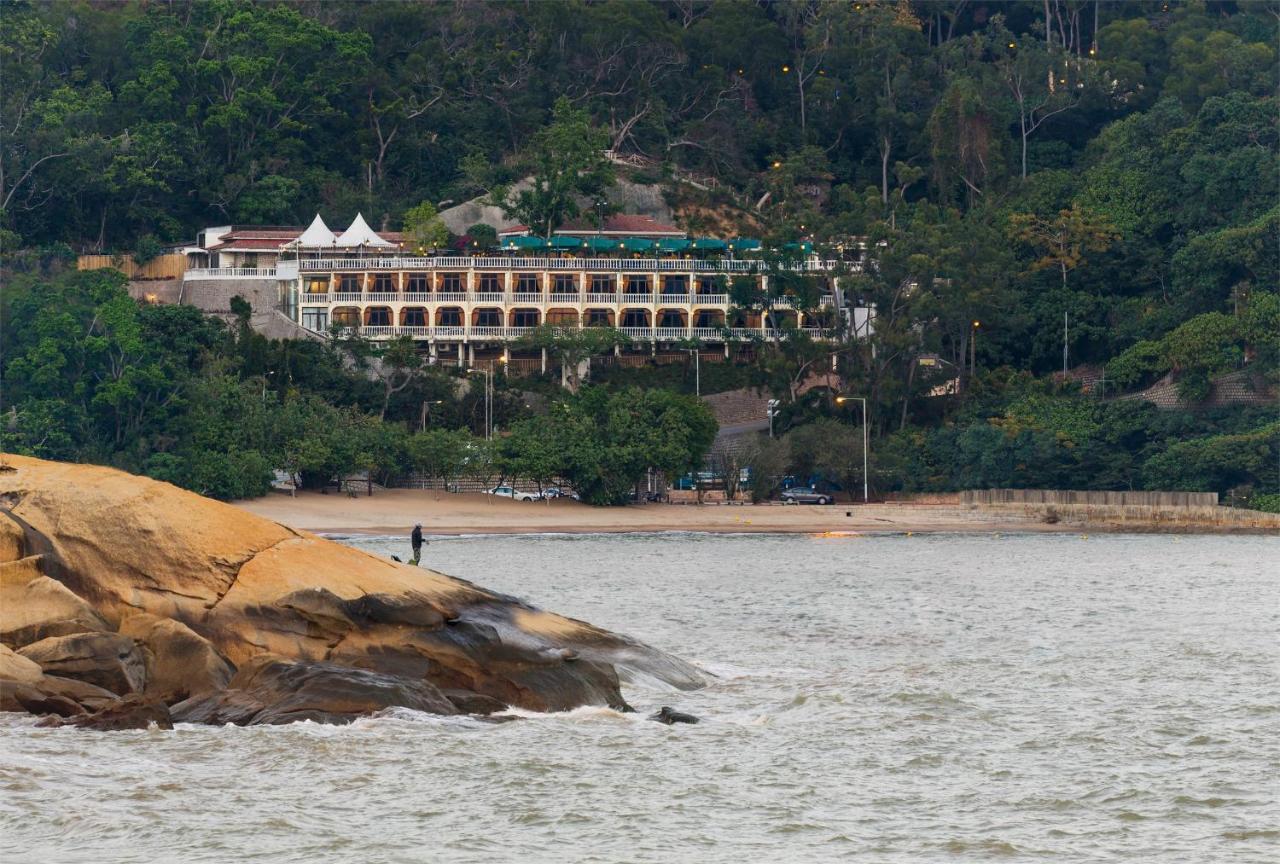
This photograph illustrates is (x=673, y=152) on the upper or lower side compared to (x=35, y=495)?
upper

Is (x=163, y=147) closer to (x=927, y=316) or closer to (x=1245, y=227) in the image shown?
(x=927, y=316)

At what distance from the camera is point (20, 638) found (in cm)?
2716

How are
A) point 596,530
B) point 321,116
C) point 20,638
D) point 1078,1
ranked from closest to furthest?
point 20,638, point 596,530, point 321,116, point 1078,1

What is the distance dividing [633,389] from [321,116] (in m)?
41.2

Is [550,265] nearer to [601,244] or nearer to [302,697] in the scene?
[601,244]

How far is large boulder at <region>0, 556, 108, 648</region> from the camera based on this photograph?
2717 cm

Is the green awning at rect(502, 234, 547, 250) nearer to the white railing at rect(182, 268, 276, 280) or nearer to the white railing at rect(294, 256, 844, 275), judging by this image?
the white railing at rect(294, 256, 844, 275)

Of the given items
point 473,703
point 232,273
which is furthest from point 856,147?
point 473,703

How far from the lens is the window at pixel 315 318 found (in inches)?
3952

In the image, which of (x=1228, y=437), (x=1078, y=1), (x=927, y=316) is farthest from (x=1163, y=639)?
(x=1078, y=1)

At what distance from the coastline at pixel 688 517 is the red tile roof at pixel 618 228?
89.0 ft

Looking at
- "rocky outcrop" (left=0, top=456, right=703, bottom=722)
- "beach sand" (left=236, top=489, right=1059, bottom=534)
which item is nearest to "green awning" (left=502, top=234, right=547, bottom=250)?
"beach sand" (left=236, top=489, right=1059, bottom=534)

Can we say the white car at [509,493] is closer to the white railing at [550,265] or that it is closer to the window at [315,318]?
the window at [315,318]

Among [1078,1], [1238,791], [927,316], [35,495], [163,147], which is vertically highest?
[1078,1]
